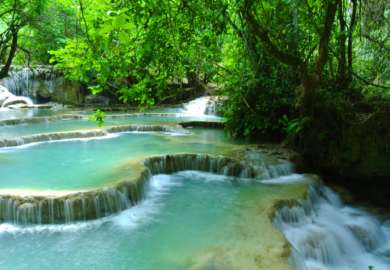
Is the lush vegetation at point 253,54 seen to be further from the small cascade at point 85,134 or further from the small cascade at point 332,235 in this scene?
the small cascade at point 85,134

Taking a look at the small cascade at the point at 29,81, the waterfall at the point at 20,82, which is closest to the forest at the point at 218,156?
the small cascade at the point at 29,81

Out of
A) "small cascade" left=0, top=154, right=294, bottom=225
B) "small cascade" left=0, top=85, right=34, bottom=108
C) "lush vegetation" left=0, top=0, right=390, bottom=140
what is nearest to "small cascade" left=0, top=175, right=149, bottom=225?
"small cascade" left=0, top=154, right=294, bottom=225

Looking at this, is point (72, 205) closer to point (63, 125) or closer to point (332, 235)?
point (332, 235)

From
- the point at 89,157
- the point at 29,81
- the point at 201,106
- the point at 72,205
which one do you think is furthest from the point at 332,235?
the point at 29,81

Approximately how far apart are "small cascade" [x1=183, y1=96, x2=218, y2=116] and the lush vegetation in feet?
19.1

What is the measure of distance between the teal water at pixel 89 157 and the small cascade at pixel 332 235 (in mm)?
2719

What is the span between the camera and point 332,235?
568cm

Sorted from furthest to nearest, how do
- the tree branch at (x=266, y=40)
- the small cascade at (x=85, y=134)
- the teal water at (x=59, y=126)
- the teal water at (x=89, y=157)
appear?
the teal water at (x=59, y=126), the small cascade at (x=85, y=134), the teal water at (x=89, y=157), the tree branch at (x=266, y=40)

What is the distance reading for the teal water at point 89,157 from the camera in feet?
21.7

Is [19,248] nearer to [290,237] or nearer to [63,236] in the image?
[63,236]

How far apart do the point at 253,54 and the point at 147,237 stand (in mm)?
5760

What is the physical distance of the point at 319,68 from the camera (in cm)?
728

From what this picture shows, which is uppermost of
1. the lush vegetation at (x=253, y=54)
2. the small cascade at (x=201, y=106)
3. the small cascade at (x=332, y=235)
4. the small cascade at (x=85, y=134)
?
the lush vegetation at (x=253, y=54)

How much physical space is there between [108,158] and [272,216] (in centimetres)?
424
